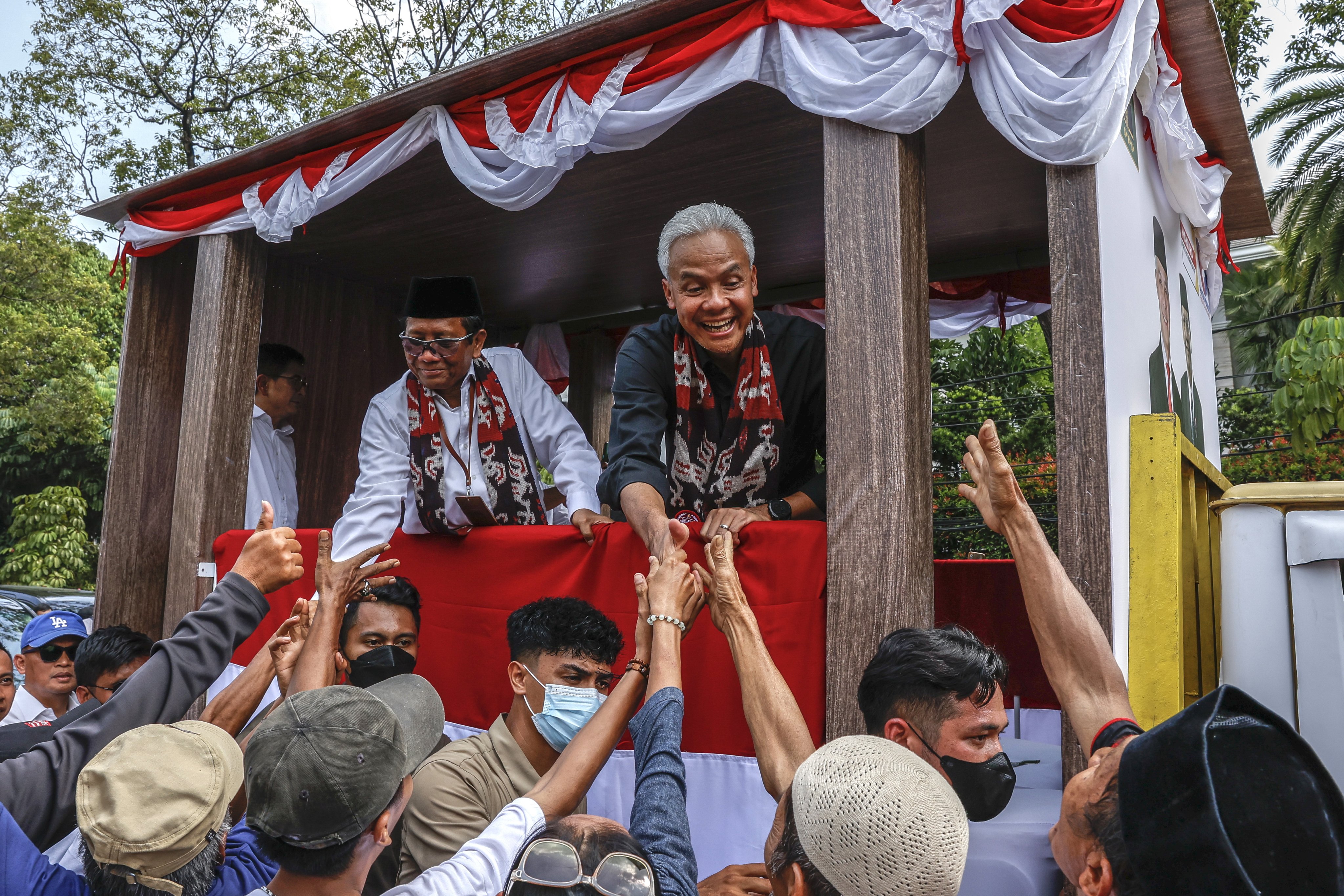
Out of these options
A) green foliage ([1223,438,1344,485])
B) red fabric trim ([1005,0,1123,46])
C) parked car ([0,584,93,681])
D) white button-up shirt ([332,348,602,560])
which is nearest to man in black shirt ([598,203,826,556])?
white button-up shirt ([332,348,602,560])

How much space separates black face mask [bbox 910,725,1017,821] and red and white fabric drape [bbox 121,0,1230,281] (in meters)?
1.65

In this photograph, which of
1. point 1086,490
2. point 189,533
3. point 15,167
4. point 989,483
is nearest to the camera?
point 989,483

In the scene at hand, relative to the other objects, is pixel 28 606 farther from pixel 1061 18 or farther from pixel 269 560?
pixel 1061 18

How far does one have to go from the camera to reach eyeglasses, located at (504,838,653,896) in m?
1.60

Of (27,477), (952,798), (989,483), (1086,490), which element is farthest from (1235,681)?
(27,477)

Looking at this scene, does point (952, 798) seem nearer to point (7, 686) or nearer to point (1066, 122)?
point (1066, 122)

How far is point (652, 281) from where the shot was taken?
6.30 meters

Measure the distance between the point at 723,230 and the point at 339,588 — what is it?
1.67 meters

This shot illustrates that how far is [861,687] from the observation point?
245 cm

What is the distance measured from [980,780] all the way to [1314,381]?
861 cm

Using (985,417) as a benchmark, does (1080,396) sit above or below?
below

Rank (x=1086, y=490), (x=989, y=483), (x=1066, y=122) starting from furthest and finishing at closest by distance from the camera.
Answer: (x=1066, y=122) → (x=1086, y=490) → (x=989, y=483)

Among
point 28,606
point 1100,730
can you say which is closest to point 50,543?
point 28,606

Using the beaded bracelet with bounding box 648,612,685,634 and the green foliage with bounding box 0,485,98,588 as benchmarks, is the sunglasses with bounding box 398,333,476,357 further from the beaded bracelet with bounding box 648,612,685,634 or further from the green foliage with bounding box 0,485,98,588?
the green foliage with bounding box 0,485,98,588
